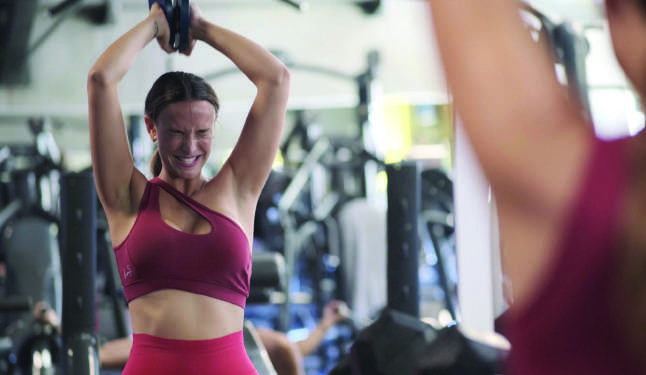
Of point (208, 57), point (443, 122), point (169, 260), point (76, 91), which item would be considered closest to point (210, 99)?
point (169, 260)

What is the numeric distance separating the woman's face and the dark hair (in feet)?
0.04

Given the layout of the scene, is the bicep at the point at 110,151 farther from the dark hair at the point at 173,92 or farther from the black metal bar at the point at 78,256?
the black metal bar at the point at 78,256

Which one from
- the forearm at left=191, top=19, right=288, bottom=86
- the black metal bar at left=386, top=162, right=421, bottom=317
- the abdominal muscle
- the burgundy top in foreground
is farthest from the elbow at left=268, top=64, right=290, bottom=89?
the burgundy top in foreground

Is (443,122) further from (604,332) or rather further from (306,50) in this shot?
(604,332)

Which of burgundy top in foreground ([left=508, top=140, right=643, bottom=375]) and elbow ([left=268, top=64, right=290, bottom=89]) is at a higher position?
elbow ([left=268, top=64, right=290, bottom=89])

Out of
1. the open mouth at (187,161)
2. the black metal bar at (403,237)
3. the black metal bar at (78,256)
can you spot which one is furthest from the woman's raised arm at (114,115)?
the black metal bar at (403,237)

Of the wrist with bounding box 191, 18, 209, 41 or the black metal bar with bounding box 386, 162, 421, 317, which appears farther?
the black metal bar with bounding box 386, 162, 421, 317

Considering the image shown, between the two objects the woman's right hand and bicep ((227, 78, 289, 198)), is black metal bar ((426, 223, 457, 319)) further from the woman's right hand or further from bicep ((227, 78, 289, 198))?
the woman's right hand

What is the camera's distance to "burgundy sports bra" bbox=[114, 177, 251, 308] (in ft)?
4.73

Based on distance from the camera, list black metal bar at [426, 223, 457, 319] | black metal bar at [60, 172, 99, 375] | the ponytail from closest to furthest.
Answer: the ponytail
black metal bar at [60, 172, 99, 375]
black metal bar at [426, 223, 457, 319]

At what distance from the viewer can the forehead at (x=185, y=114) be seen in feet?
5.03

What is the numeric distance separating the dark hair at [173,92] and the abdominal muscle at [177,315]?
1.30 feet

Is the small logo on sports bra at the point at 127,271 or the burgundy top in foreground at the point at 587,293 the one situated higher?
the burgundy top in foreground at the point at 587,293

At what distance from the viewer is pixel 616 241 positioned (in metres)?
0.36
